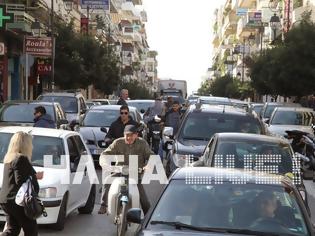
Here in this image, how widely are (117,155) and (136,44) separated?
141 m

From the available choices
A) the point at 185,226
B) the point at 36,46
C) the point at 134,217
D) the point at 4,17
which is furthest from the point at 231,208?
the point at 36,46

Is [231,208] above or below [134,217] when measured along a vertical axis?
above

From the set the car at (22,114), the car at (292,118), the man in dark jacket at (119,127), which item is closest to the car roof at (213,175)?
the man in dark jacket at (119,127)

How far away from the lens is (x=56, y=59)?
1976 inches

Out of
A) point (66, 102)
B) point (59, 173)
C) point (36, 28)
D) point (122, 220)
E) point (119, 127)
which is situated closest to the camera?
point (122, 220)

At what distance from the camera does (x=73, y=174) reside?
11000 mm

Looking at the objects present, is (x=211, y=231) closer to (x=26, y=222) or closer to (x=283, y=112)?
(x=26, y=222)

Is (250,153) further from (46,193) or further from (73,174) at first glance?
(46,193)

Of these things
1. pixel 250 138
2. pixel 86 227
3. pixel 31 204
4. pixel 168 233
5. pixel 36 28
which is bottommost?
pixel 86 227

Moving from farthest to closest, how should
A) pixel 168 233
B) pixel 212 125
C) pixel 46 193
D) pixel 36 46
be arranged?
pixel 36 46 < pixel 212 125 < pixel 46 193 < pixel 168 233

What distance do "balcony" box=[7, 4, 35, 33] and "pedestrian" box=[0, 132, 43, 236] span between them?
90.0 feet

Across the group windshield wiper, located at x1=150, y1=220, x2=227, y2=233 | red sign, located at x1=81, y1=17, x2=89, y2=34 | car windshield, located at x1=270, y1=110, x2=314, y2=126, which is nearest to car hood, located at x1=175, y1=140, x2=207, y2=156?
windshield wiper, located at x1=150, y1=220, x2=227, y2=233

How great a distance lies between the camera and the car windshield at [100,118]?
68.1 ft

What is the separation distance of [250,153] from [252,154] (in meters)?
0.09
